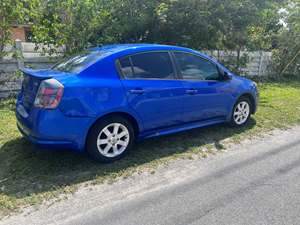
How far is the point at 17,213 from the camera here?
3.19 meters

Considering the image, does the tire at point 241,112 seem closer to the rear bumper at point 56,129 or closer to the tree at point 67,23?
the rear bumper at point 56,129

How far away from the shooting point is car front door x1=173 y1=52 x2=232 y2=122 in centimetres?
504

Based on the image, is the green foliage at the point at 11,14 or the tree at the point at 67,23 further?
the tree at the point at 67,23

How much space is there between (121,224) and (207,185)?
1.27 m

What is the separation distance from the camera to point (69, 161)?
438cm

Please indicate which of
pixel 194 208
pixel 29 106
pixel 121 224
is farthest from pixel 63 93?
pixel 194 208

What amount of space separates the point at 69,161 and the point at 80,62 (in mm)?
1381

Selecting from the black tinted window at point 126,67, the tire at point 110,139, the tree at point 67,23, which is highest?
the tree at point 67,23

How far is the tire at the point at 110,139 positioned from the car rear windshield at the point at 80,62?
0.77 m

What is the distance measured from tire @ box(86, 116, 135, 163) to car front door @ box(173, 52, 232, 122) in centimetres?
109

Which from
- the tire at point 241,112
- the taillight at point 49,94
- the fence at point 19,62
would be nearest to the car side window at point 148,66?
the taillight at point 49,94

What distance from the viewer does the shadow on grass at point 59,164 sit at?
3758 millimetres

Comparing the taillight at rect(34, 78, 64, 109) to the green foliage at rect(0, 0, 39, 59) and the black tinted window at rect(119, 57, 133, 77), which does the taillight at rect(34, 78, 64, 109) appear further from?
the green foliage at rect(0, 0, 39, 59)

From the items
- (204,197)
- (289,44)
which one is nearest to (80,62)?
(204,197)
